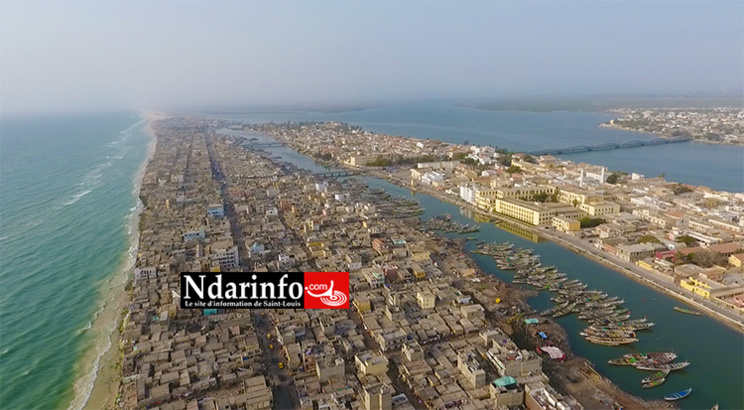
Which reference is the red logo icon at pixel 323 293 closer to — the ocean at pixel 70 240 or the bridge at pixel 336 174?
the ocean at pixel 70 240

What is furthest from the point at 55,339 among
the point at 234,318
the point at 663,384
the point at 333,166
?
the point at 333,166

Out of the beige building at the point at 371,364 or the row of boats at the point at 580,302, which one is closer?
the beige building at the point at 371,364

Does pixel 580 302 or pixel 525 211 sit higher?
pixel 525 211

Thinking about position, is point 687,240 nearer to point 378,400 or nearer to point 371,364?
point 371,364

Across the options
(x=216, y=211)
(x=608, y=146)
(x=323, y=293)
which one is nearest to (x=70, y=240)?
(x=216, y=211)

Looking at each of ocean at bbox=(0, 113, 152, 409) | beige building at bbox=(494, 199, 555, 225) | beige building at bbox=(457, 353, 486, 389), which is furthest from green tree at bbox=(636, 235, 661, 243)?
ocean at bbox=(0, 113, 152, 409)

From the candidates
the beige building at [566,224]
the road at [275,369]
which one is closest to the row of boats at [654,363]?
the road at [275,369]

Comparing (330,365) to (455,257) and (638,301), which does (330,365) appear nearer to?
(455,257)
